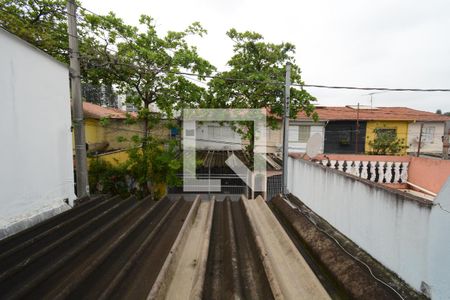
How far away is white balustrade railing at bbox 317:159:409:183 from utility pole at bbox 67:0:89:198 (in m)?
6.37

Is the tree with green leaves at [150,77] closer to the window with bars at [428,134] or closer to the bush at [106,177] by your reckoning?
the bush at [106,177]

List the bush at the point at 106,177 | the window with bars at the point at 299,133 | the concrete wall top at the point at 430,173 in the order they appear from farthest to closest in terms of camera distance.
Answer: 1. the window with bars at the point at 299,133
2. the bush at the point at 106,177
3. the concrete wall top at the point at 430,173

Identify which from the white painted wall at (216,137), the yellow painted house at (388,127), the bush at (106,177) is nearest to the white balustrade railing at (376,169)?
the bush at (106,177)

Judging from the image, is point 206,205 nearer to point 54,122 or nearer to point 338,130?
point 54,122

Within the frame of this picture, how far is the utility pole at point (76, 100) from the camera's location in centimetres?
490

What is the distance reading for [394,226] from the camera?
2016mm

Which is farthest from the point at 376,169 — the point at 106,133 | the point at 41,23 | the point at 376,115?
the point at 376,115

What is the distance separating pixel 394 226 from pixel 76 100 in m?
6.47

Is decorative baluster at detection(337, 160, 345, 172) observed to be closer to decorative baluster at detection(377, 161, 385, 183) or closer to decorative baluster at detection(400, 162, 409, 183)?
decorative baluster at detection(377, 161, 385, 183)

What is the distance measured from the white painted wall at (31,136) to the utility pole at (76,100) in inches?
34.8

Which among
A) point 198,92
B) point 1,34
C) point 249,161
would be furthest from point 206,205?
point 249,161

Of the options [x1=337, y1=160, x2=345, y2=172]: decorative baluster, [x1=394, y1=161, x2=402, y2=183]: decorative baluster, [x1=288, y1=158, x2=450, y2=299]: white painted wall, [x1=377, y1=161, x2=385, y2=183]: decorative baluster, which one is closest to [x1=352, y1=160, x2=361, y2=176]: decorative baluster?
[x1=337, y1=160, x2=345, y2=172]: decorative baluster

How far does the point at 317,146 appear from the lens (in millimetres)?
4727

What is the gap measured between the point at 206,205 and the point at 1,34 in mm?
4233
